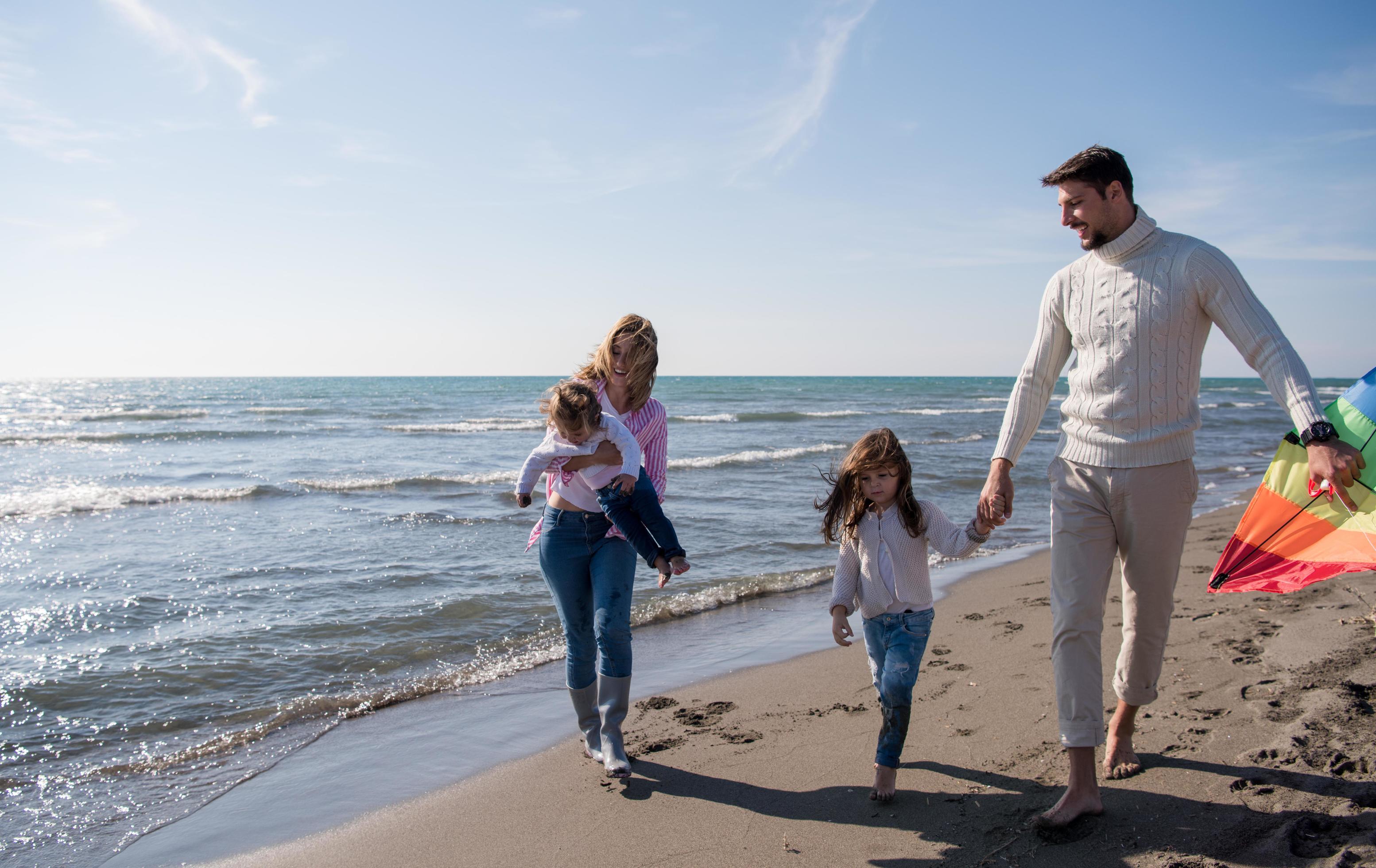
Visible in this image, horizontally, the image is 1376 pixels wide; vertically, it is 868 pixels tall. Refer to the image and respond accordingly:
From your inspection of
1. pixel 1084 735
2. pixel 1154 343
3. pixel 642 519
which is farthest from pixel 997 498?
pixel 642 519

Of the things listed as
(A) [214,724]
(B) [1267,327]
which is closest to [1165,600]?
(B) [1267,327]

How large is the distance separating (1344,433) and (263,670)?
17.8 feet

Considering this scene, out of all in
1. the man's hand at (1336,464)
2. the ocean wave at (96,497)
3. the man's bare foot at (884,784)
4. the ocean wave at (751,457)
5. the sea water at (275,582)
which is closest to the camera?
the man's hand at (1336,464)

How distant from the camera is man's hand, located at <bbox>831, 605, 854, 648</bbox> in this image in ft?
9.66

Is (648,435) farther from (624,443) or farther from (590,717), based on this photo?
(590,717)

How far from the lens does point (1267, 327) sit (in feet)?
7.75

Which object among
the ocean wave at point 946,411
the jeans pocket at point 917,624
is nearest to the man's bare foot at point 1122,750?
the jeans pocket at point 917,624

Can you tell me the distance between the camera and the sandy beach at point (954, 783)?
2.47m

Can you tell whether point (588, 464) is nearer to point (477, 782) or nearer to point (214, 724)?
point (477, 782)

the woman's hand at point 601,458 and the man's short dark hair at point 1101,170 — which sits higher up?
the man's short dark hair at point 1101,170

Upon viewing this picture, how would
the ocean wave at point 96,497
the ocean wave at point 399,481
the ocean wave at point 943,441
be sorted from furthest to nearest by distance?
the ocean wave at point 943,441 < the ocean wave at point 399,481 < the ocean wave at point 96,497

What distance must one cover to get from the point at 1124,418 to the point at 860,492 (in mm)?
932

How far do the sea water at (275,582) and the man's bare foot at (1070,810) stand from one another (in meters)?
3.19

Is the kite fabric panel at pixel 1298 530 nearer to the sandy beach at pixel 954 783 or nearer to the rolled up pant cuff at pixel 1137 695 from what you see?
the rolled up pant cuff at pixel 1137 695
